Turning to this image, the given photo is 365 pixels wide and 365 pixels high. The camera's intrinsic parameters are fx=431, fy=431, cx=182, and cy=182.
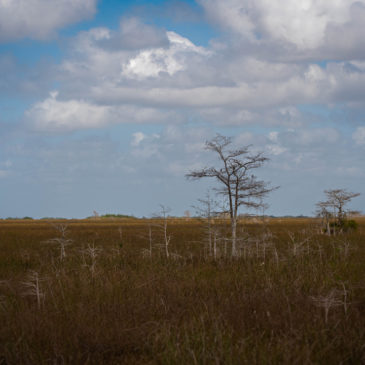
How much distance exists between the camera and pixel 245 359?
4449 mm

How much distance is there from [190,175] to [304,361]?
9860 millimetres

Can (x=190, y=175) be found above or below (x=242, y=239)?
above

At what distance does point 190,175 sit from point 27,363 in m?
9.77

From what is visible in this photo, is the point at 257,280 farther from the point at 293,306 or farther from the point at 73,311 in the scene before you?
the point at 73,311

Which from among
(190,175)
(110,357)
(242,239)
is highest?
(190,175)

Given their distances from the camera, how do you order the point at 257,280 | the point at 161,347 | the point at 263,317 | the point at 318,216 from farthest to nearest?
the point at 318,216
the point at 257,280
the point at 263,317
the point at 161,347

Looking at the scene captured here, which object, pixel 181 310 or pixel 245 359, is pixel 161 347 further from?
pixel 181 310

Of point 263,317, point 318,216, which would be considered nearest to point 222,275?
point 263,317

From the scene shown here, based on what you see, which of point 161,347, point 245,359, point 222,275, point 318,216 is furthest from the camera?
point 318,216

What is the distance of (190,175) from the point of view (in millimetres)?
14039

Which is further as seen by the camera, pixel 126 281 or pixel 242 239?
pixel 242 239

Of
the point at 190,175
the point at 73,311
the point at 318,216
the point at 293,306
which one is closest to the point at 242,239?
the point at 190,175

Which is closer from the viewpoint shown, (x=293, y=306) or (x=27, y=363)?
(x=27, y=363)

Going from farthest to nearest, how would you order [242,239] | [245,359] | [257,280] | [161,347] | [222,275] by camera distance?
1. [242,239]
2. [222,275]
3. [257,280]
4. [161,347]
5. [245,359]
